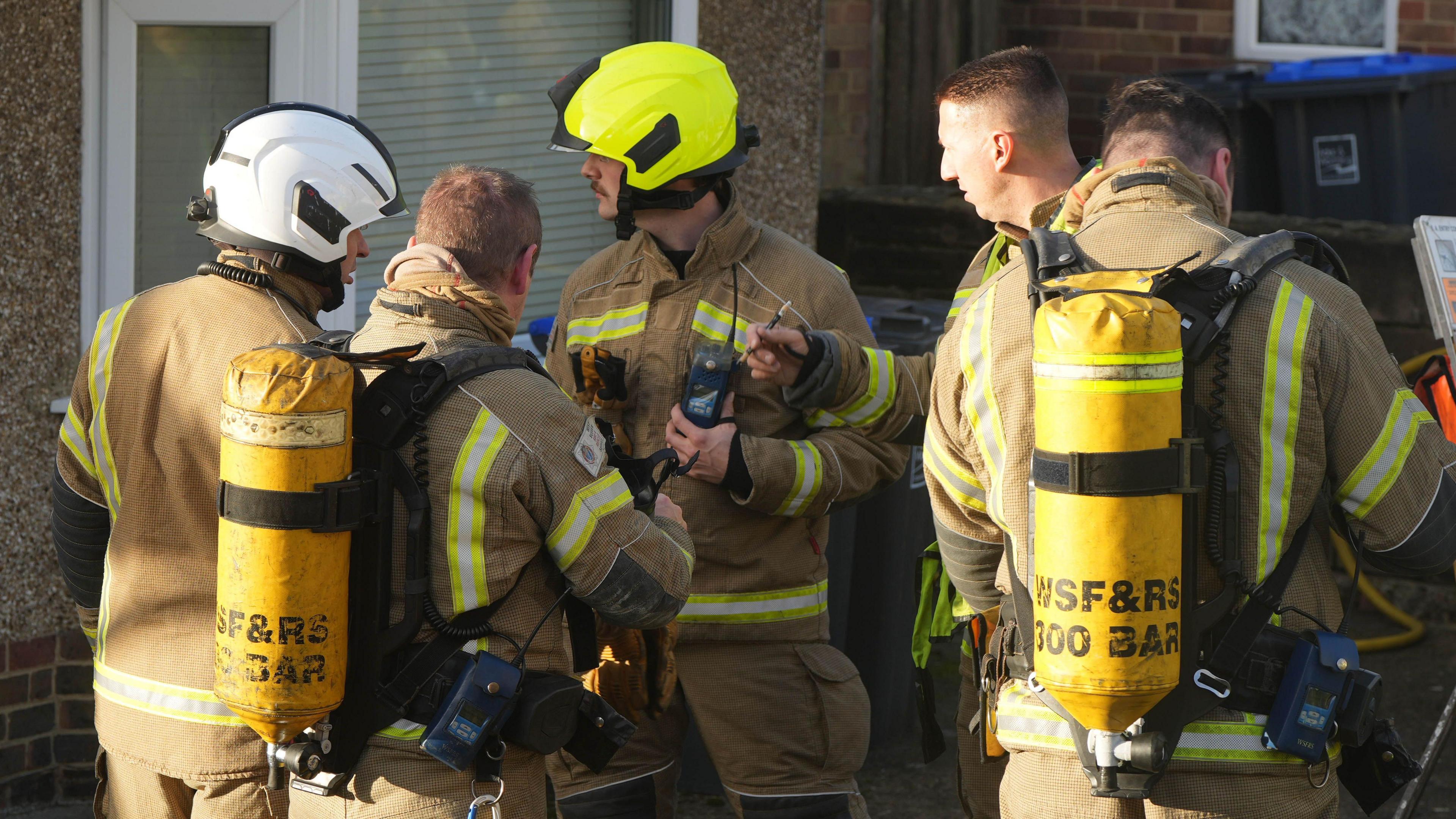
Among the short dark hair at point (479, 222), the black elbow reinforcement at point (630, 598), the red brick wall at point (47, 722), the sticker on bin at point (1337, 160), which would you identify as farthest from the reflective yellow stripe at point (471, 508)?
the sticker on bin at point (1337, 160)

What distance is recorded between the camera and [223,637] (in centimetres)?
238

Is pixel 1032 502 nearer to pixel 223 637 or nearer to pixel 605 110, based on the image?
pixel 223 637

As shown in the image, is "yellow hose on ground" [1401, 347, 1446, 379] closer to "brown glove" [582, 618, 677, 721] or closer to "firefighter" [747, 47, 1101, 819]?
"firefighter" [747, 47, 1101, 819]

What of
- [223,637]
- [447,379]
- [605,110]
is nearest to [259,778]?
[223,637]

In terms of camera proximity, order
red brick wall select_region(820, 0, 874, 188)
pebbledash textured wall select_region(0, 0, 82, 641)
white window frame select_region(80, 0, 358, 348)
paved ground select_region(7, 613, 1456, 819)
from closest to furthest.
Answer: pebbledash textured wall select_region(0, 0, 82, 641), white window frame select_region(80, 0, 358, 348), paved ground select_region(7, 613, 1456, 819), red brick wall select_region(820, 0, 874, 188)

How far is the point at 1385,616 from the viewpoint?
264 inches

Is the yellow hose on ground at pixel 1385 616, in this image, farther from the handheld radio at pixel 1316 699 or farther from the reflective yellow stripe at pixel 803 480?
the handheld radio at pixel 1316 699

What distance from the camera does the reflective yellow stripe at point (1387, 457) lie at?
7.99 ft

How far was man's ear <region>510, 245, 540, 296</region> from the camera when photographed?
280cm

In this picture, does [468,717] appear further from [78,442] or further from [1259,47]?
[1259,47]

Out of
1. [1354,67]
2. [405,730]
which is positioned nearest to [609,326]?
[405,730]

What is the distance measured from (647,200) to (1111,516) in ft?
5.45

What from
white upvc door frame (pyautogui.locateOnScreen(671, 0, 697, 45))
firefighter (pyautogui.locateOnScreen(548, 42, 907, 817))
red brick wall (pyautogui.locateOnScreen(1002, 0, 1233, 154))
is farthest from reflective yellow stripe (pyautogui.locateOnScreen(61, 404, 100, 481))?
red brick wall (pyautogui.locateOnScreen(1002, 0, 1233, 154))

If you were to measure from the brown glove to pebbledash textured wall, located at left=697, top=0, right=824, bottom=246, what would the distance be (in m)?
2.82
